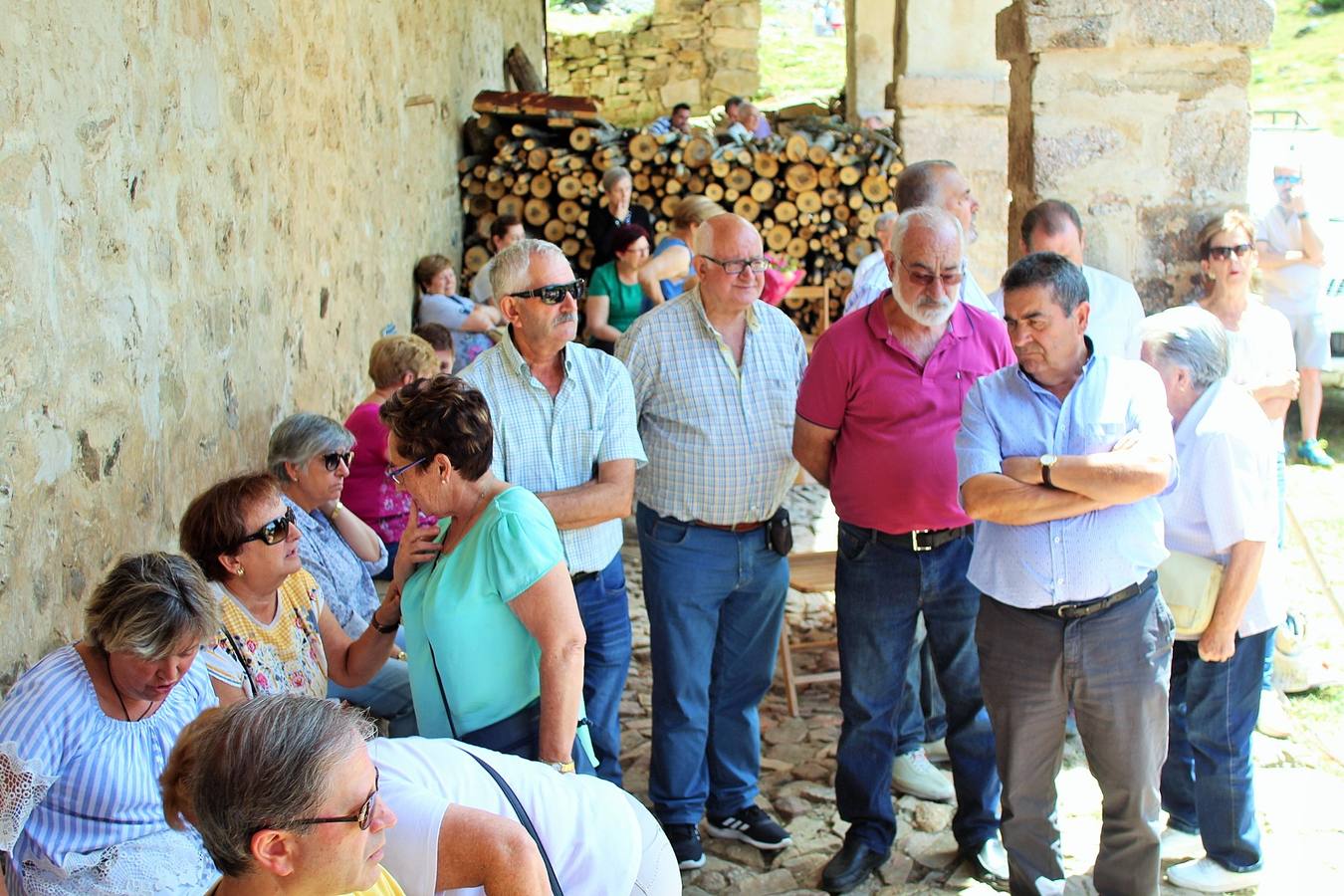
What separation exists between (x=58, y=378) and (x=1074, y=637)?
2.38m

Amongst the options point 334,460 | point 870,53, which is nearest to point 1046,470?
point 334,460

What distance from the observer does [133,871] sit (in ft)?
8.01

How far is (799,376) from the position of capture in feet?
12.7

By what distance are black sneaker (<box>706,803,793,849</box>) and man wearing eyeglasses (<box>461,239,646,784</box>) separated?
1.95 feet

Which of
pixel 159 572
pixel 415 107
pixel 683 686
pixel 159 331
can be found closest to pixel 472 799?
pixel 159 572

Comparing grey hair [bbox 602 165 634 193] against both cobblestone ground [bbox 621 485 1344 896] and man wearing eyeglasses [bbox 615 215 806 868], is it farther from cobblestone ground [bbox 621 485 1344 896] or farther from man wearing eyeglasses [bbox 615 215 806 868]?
man wearing eyeglasses [bbox 615 215 806 868]

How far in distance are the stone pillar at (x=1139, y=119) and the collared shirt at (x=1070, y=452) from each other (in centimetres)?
178

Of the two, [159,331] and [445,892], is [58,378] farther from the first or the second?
[445,892]

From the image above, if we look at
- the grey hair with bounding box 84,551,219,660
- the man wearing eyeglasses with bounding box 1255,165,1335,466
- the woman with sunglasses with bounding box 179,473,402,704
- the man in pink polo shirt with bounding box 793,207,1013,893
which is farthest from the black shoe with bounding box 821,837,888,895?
the man wearing eyeglasses with bounding box 1255,165,1335,466

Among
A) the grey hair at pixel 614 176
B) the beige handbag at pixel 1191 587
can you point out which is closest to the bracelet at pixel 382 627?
the beige handbag at pixel 1191 587

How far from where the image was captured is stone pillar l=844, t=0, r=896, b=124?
11.6m

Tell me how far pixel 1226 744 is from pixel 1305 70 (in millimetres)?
22470

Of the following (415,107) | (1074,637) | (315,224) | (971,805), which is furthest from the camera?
(415,107)

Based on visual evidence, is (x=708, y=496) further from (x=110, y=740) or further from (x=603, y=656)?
(x=110, y=740)
